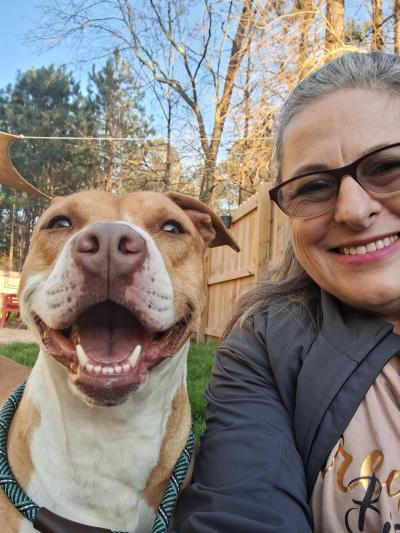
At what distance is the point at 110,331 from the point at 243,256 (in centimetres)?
585

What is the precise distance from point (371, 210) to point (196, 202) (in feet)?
3.02

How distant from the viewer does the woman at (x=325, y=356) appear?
1.46m

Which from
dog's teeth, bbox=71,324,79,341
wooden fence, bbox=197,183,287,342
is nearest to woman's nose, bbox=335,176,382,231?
dog's teeth, bbox=71,324,79,341

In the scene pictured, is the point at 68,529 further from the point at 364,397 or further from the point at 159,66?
the point at 159,66

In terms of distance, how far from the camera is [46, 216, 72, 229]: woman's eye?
6.54ft

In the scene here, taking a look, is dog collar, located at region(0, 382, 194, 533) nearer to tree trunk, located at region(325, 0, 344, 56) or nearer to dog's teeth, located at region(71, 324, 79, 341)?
dog's teeth, located at region(71, 324, 79, 341)

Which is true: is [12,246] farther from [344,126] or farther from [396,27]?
[344,126]

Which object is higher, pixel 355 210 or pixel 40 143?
pixel 40 143

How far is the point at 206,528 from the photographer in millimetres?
1368

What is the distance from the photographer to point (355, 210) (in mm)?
1771

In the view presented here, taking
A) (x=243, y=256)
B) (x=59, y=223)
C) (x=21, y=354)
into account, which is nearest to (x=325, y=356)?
(x=59, y=223)

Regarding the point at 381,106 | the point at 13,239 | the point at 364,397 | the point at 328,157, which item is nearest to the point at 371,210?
the point at 328,157

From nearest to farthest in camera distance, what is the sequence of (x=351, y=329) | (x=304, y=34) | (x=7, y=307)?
(x=351, y=329), (x=304, y=34), (x=7, y=307)

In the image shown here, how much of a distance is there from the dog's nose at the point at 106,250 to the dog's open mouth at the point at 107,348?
0.17 metres
